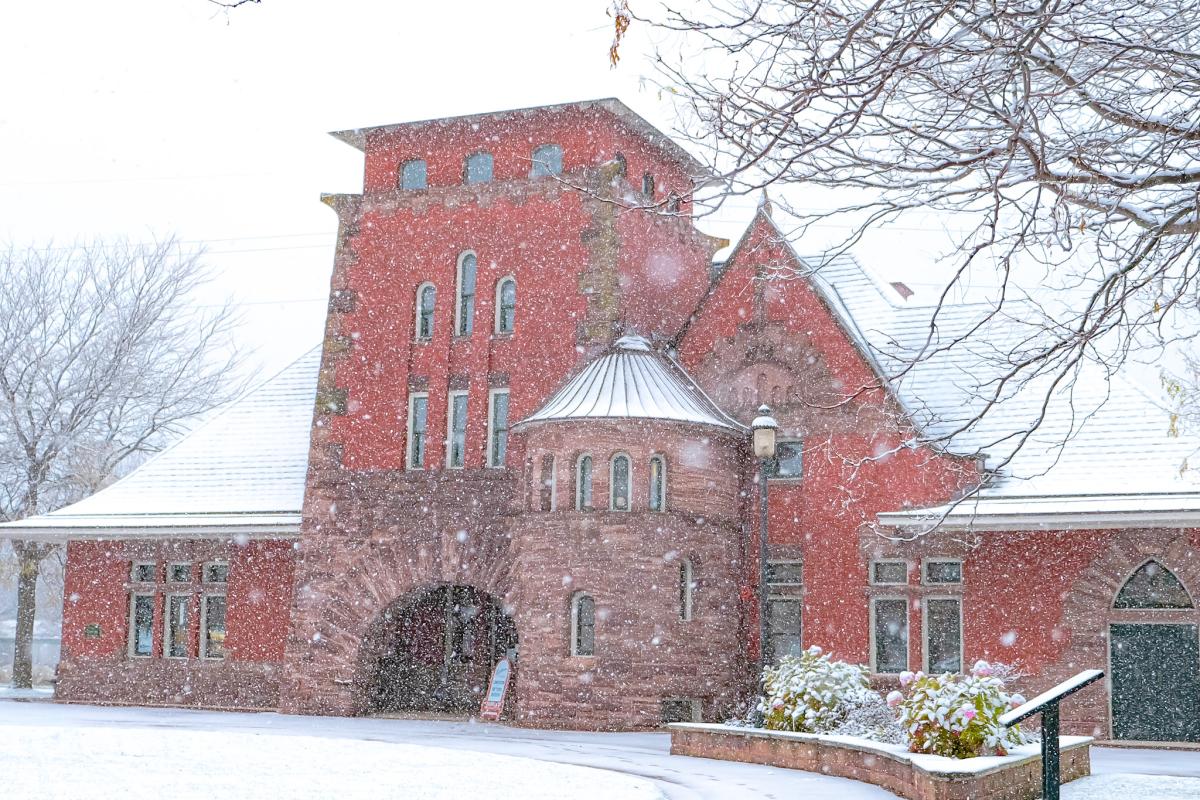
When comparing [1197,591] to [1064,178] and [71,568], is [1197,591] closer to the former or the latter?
[1064,178]

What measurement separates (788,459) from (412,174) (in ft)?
31.6

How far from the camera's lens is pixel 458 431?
28062 millimetres

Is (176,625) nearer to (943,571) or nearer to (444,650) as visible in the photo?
(444,650)

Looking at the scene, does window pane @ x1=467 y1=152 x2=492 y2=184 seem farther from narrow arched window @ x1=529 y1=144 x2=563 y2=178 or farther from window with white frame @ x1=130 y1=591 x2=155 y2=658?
window with white frame @ x1=130 y1=591 x2=155 y2=658

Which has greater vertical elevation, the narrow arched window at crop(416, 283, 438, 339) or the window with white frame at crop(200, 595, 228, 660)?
the narrow arched window at crop(416, 283, 438, 339)

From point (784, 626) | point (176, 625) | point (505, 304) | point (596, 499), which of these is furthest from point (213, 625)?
point (784, 626)

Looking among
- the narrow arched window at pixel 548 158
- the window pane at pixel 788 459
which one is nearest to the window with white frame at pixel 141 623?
the narrow arched window at pixel 548 158

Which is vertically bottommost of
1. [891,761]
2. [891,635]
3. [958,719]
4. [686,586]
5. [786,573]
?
[891,761]

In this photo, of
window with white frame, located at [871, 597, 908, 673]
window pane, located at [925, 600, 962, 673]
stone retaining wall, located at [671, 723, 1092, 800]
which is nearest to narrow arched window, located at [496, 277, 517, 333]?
window with white frame, located at [871, 597, 908, 673]

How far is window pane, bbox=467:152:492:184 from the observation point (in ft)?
94.4

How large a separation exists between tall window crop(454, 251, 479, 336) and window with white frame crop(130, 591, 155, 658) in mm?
9092

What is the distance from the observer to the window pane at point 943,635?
24656 millimetres

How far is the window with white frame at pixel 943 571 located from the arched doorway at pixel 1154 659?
2.65 meters

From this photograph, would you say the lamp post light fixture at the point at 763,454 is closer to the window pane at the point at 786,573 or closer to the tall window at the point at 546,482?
the window pane at the point at 786,573
